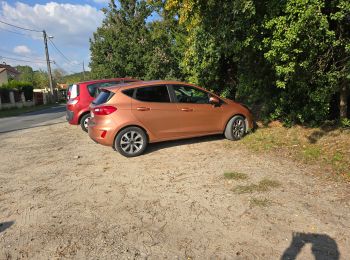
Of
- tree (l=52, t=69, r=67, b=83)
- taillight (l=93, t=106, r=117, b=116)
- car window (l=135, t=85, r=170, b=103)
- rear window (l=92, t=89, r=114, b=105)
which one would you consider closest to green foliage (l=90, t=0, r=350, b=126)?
car window (l=135, t=85, r=170, b=103)

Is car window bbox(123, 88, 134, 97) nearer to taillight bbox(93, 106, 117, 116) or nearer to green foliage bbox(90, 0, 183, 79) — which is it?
taillight bbox(93, 106, 117, 116)

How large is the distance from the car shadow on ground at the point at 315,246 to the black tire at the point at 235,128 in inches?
183

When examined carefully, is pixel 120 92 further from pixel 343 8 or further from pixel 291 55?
pixel 343 8

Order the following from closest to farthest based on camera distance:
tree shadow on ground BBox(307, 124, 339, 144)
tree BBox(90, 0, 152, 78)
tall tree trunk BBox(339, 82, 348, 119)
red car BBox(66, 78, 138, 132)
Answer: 1. tree shadow on ground BBox(307, 124, 339, 144)
2. tall tree trunk BBox(339, 82, 348, 119)
3. red car BBox(66, 78, 138, 132)
4. tree BBox(90, 0, 152, 78)

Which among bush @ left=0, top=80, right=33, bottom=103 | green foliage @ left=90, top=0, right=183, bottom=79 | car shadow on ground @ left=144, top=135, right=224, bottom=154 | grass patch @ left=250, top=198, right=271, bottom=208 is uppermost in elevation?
green foliage @ left=90, top=0, right=183, bottom=79

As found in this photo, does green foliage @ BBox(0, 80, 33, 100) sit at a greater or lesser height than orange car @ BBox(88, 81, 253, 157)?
greater

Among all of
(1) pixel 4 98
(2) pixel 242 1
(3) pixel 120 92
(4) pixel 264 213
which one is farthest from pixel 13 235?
(1) pixel 4 98

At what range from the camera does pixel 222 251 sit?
361cm

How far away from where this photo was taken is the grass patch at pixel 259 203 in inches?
183

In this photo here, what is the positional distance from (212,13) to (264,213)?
5304mm

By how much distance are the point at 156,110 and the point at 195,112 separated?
990 mm

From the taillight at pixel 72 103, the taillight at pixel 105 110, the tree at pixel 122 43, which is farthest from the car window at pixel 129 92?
the tree at pixel 122 43

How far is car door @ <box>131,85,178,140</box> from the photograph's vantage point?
742 centimetres

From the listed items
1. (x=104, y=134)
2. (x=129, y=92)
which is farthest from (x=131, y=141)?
(x=129, y=92)
